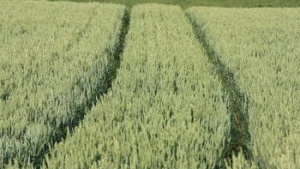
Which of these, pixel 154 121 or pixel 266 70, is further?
pixel 266 70

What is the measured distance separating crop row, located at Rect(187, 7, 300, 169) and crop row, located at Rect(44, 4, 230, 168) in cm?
48

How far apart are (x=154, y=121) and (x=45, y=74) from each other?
9.91ft

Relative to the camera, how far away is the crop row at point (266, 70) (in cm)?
463

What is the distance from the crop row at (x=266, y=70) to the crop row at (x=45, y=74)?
93.7 inches

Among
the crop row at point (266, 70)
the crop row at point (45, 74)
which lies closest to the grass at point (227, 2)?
the crop row at point (266, 70)

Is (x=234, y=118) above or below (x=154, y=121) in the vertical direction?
below

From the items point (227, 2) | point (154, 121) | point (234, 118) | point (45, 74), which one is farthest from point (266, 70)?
point (227, 2)

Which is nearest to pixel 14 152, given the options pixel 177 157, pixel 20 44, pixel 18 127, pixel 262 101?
pixel 18 127

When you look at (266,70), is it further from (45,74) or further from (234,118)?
(45,74)

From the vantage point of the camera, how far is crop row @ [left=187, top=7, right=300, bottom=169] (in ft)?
15.2

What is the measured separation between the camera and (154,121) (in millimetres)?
5191

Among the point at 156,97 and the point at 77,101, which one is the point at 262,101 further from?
the point at 77,101

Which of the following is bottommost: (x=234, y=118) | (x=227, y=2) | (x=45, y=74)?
(x=234, y=118)

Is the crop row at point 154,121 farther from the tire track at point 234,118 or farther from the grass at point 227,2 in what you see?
the grass at point 227,2
